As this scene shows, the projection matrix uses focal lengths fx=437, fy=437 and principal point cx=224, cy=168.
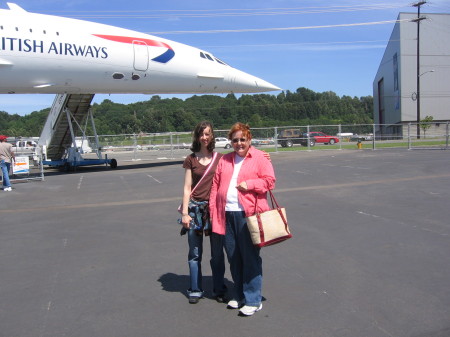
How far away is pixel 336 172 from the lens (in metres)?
14.3

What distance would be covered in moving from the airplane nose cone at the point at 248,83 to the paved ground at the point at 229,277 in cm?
1276

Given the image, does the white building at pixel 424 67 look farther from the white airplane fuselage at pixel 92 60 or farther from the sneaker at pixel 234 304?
the sneaker at pixel 234 304

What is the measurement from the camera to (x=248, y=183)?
374 cm

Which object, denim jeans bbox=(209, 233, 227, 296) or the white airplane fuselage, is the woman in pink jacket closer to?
denim jeans bbox=(209, 233, 227, 296)

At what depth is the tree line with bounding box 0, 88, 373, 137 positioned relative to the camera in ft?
242

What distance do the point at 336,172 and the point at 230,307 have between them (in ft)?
35.8

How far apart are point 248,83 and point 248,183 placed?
62.0ft

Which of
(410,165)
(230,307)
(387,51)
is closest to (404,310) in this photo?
(230,307)

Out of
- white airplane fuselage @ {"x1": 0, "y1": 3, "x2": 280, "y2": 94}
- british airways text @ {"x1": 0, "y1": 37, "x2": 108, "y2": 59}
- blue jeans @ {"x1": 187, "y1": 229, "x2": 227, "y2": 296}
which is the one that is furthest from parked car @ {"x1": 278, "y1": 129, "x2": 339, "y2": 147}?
blue jeans @ {"x1": 187, "y1": 229, "x2": 227, "y2": 296}

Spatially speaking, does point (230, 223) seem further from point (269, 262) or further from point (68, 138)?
point (68, 138)

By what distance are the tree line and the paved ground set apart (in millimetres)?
49507

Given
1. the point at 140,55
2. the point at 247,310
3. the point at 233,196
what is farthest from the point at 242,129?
the point at 140,55

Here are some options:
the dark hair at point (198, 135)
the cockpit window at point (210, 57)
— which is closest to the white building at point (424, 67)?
the cockpit window at point (210, 57)

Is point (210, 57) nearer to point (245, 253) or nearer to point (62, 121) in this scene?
point (62, 121)
